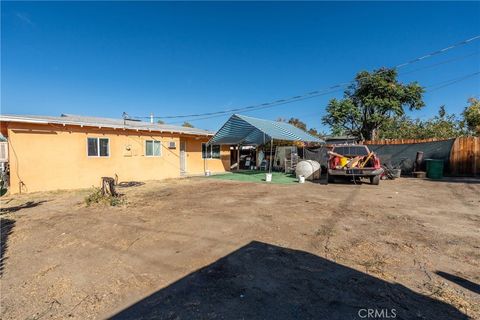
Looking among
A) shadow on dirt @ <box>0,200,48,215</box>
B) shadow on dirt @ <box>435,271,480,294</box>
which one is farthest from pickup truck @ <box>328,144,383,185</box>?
shadow on dirt @ <box>0,200,48,215</box>

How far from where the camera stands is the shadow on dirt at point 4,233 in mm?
3863

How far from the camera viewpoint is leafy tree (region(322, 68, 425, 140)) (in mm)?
21672

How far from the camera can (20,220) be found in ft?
19.7

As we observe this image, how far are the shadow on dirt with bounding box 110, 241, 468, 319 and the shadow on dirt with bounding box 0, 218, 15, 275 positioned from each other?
8.43 ft

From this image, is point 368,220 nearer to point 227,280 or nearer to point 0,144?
point 227,280

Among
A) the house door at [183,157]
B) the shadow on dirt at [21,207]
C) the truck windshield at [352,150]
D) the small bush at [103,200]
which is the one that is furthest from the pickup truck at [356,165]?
the shadow on dirt at [21,207]

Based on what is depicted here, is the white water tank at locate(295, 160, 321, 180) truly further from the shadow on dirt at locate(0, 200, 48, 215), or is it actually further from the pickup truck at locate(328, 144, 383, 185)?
the shadow on dirt at locate(0, 200, 48, 215)

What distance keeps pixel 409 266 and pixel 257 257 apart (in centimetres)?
192

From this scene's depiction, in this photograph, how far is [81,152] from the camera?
11.5m

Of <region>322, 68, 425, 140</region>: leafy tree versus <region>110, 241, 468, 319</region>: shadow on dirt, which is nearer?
<region>110, 241, 468, 319</region>: shadow on dirt

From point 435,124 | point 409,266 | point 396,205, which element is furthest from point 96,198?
point 435,124

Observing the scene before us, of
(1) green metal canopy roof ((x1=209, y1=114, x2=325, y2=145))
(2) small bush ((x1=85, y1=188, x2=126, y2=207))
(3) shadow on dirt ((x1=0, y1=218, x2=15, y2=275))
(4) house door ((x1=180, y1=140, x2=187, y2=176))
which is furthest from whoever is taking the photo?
(4) house door ((x1=180, y1=140, x2=187, y2=176))

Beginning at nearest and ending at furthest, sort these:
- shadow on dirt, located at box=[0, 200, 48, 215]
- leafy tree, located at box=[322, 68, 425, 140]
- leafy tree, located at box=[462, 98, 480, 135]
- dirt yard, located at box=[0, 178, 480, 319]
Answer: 1. dirt yard, located at box=[0, 178, 480, 319]
2. shadow on dirt, located at box=[0, 200, 48, 215]
3. leafy tree, located at box=[462, 98, 480, 135]
4. leafy tree, located at box=[322, 68, 425, 140]

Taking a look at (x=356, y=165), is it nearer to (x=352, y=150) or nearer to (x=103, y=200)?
(x=352, y=150)
